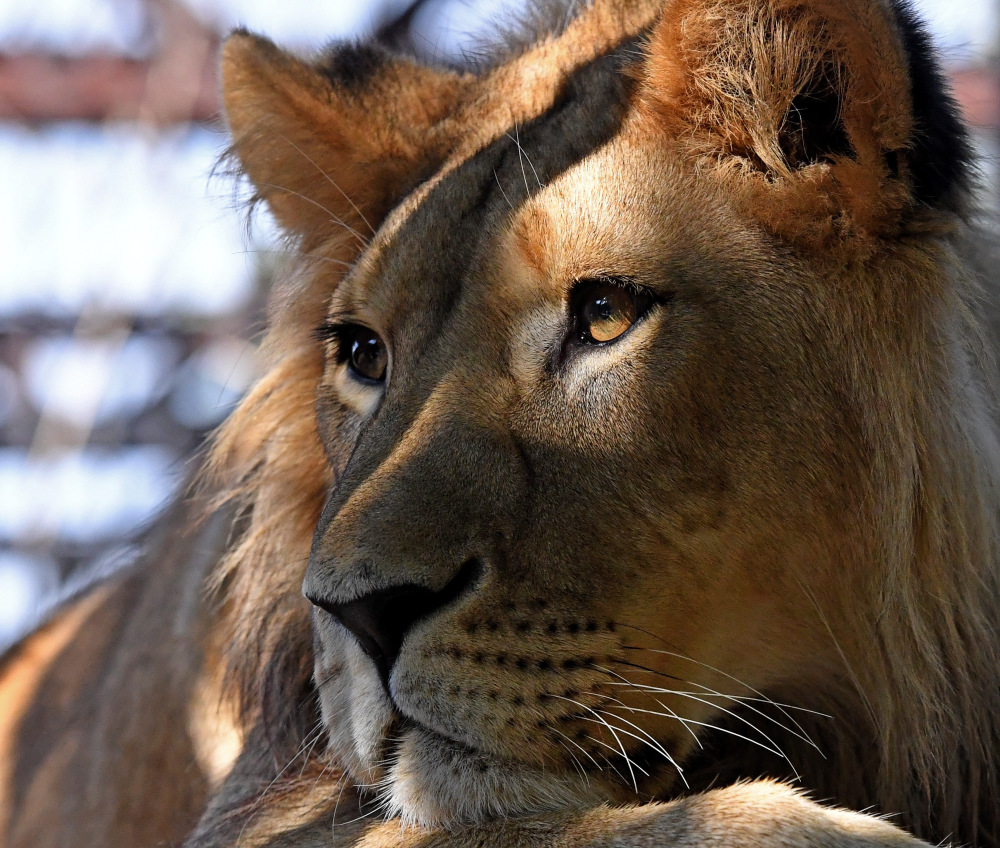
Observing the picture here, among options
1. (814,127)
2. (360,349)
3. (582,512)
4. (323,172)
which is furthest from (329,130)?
(582,512)

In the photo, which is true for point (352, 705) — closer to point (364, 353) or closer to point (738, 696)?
point (738, 696)

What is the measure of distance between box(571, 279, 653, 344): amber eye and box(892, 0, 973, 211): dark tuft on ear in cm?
A: 49

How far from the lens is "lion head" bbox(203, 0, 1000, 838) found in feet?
6.64

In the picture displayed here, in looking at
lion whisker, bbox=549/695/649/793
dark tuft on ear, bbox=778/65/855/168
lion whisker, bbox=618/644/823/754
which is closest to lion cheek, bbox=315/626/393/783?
lion whisker, bbox=549/695/649/793

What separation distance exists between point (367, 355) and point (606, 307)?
711 millimetres

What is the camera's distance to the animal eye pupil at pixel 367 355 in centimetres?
270


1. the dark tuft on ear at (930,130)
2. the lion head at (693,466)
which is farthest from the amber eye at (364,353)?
the dark tuft on ear at (930,130)

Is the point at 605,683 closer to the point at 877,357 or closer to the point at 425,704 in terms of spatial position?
the point at 425,704

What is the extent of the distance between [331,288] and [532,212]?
92 centimetres

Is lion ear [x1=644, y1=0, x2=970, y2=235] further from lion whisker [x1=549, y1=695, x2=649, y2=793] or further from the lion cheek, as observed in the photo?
the lion cheek

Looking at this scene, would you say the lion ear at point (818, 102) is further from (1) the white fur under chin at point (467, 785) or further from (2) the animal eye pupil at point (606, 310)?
(1) the white fur under chin at point (467, 785)

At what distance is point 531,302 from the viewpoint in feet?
7.49

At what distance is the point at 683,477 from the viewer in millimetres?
2104

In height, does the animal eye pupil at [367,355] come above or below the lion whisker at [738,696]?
above
